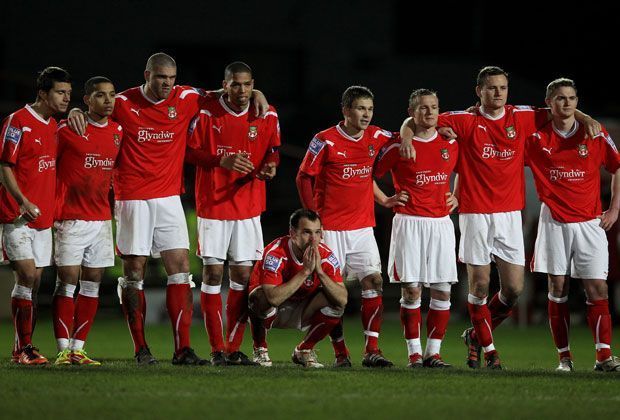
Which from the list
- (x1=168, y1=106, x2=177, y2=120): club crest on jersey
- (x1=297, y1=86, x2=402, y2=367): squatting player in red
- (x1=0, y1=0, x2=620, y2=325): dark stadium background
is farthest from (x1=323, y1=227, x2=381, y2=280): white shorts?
(x1=0, y1=0, x2=620, y2=325): dark stadium background

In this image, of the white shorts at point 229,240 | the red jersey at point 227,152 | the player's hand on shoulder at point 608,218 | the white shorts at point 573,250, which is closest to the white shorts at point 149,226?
the white shorts at point 229,240

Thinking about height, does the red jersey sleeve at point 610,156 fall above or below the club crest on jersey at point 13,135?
below

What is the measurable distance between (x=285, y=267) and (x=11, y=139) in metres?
→ 2.35

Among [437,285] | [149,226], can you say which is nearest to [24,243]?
[149,226]

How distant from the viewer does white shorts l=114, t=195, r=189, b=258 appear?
937 cm

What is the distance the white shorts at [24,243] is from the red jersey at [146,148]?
2.43 ft

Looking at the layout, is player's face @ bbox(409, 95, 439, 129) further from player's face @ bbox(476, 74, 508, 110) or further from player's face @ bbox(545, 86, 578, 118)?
player's face @ bbox(545, 86, 578, 118)

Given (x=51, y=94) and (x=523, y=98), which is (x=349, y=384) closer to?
(x=51, y=94)

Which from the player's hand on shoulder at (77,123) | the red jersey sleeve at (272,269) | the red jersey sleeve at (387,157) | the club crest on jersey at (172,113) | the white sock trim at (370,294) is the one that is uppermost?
the club crest on jersey at (172,113)

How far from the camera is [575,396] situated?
775cm

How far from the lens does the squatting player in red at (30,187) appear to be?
941 centimetres

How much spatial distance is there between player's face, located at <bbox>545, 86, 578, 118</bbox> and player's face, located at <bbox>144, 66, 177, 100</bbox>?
3022 millimetres

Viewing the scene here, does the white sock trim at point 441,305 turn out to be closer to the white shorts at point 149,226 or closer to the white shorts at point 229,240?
the white shorts at point 229,240

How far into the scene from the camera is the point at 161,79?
367 inches
